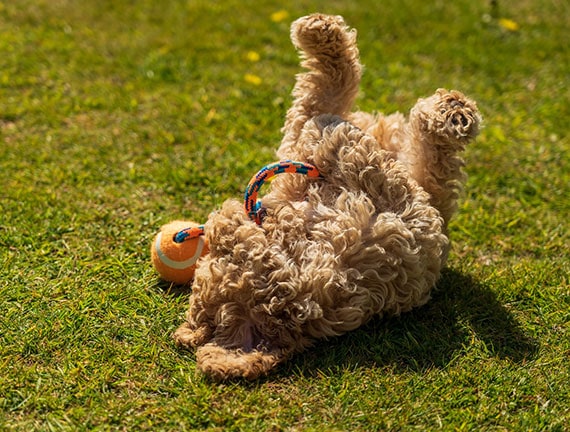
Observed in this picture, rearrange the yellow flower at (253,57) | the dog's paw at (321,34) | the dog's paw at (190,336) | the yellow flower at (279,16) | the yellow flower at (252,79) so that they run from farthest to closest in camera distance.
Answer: the yellow flower at (279,16), the yellow flower at (253,57), the yellow flower at (252,79), the dog's paw at (321,34), the dog's paw at (190,336)

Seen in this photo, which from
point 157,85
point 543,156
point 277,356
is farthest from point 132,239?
point 543,156

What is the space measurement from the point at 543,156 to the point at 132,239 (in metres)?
3.18

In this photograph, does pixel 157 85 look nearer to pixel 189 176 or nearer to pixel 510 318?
pixel 189 176

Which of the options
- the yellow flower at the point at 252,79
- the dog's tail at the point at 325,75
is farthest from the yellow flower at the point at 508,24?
the dog's tail at the point at 325,75

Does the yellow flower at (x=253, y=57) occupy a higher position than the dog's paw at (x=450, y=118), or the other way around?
the dog's paw at (x=450, y=118)

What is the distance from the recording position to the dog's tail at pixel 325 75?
3939 millimetres

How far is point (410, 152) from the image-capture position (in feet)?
12.0

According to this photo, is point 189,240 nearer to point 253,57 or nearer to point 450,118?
point 450,118

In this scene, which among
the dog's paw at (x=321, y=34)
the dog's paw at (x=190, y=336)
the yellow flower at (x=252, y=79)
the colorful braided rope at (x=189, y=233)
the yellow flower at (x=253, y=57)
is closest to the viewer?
the dog's paw at (x=190, y=336)

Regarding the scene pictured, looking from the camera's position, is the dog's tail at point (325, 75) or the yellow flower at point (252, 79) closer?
the dog's tail at point (325, 75)

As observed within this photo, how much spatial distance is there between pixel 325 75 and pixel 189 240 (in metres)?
1.30

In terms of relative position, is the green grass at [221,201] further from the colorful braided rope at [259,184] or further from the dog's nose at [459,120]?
the dog's nose at [459,120]

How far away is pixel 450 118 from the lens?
136 inches

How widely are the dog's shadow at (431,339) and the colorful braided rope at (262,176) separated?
733 millimetres
